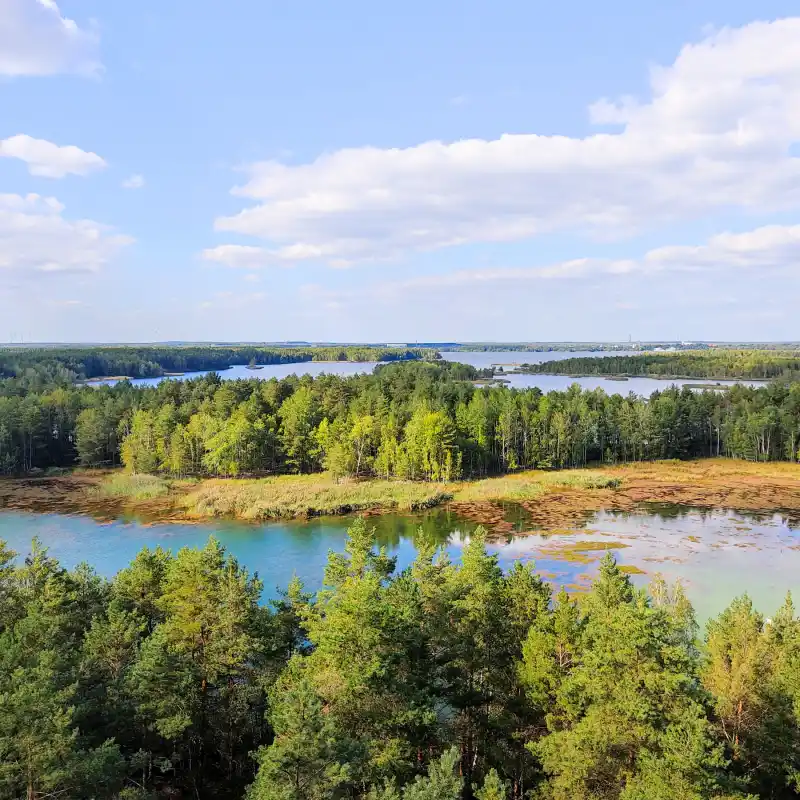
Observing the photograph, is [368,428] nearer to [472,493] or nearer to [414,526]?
[472,493]

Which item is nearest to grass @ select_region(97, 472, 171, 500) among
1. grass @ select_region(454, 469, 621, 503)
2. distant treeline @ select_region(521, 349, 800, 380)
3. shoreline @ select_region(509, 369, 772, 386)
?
grass @ select_region(454, 469, 621, 503)

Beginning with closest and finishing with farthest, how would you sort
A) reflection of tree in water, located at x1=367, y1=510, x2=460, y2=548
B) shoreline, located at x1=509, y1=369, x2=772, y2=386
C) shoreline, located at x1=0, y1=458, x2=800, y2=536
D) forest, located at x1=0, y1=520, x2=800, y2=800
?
forest, located at x1=0, y1=520, x2=800, y2=800
reflection of tree in water, located at x1=367, y1=510, x2=460, y2=548
shoreline, located at x1=0, y1=458, x2=800, y2=536
shoreline, located at x1=509, y1=369, x2=772, y2=386

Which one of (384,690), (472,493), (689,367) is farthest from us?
(689,367)

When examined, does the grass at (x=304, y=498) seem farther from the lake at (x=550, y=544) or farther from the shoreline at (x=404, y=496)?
the lake at (x=550, y=544)

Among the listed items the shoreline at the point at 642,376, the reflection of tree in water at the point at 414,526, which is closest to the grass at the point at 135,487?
the reflection of tree in water at the point at 414,526

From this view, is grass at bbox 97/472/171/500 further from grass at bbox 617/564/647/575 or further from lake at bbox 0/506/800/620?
grass at bbox 617/564/647/575

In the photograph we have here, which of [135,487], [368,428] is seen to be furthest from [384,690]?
[135,487]
